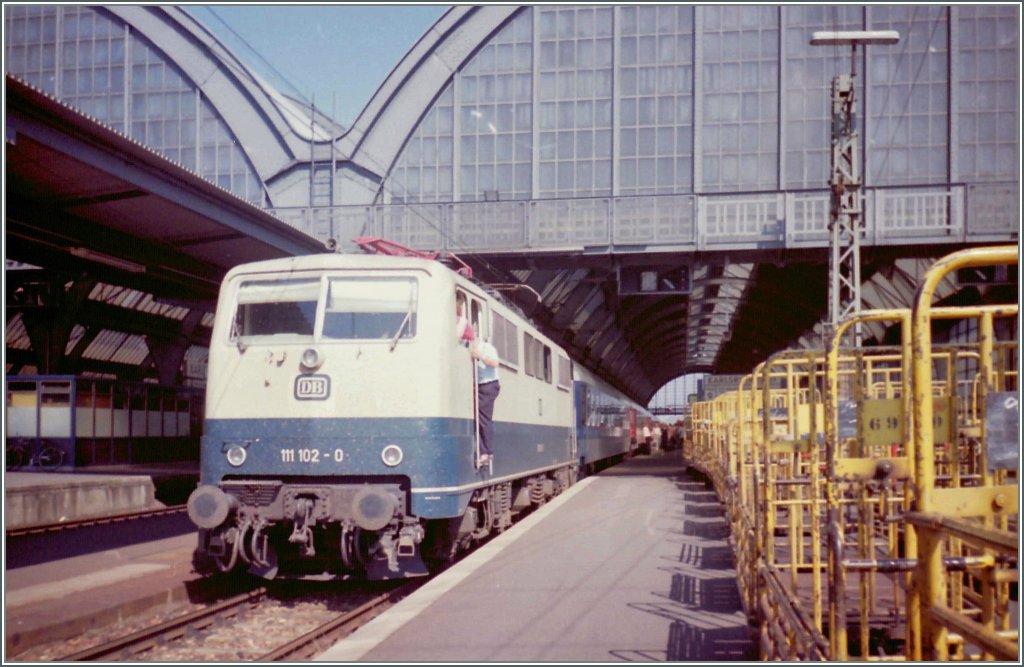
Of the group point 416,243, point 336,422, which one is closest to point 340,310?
point 336,422

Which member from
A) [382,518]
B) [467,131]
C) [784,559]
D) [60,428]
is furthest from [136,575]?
[467,131]

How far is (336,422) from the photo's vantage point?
9297 mm

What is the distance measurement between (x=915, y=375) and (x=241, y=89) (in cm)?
3047

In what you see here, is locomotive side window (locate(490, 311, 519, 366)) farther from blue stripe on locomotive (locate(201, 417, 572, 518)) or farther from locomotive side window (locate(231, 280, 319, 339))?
locomotive side window (locate(231, 280, 319, 339))

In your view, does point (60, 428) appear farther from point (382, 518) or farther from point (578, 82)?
point (578, 82)

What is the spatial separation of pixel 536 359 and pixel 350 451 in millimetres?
6150

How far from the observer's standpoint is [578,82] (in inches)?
1131

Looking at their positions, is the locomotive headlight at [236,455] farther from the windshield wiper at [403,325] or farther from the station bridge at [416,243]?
the station bridge at [416,243]

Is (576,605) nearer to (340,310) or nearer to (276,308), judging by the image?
(340,310)

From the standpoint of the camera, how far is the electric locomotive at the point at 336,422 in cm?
920

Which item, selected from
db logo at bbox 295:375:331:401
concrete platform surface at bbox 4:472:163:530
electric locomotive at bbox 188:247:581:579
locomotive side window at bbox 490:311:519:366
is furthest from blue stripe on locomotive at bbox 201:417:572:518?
concrete platform surface at bbox 4:472:163:530

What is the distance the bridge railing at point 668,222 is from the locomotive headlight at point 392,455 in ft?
47.4

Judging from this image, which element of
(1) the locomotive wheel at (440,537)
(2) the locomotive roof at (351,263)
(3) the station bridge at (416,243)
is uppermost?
(3) the station bridge at (416,243)

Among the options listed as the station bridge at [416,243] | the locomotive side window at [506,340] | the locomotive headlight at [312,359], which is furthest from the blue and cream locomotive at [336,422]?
the station bridge at [416,243]
